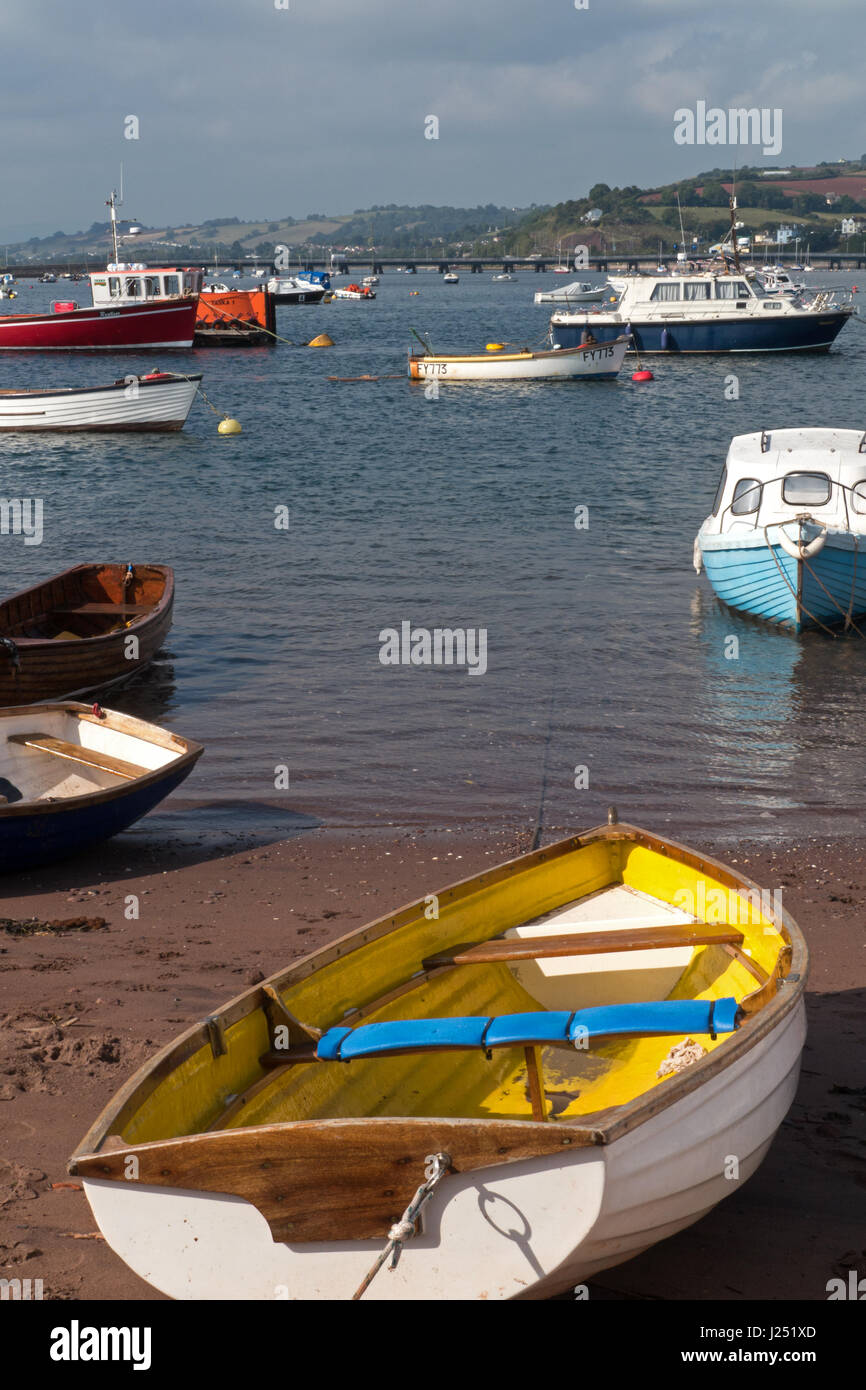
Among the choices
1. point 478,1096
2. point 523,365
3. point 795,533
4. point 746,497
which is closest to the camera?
point 478,1096

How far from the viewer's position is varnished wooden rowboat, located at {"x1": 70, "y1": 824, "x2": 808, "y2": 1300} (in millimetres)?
4523

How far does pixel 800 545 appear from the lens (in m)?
16.6

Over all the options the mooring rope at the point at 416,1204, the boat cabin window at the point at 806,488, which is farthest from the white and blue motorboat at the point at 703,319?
the mooring rope at the point at 416,1204

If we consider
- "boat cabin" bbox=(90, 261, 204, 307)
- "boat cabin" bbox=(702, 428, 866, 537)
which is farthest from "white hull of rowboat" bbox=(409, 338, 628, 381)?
"boat cabin" bbox=(702, 428, 866, 537)

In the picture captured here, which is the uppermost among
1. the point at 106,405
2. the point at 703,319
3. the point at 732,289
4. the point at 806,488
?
the point at 732,289

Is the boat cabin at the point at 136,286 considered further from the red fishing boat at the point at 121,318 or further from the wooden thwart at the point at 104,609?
the wooden thwart at the point at 104,609

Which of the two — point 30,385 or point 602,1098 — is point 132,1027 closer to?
point 602,1098

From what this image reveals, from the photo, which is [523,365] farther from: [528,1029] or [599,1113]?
[599,1113]

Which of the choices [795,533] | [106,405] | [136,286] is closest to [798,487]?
[795,533]

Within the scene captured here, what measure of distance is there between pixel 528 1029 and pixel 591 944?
1360 mm

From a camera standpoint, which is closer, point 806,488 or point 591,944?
point 591,944

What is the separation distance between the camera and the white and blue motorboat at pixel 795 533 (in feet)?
55.2

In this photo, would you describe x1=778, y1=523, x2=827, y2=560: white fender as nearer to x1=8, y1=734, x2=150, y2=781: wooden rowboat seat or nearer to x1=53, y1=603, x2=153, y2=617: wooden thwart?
x1=53, y1=603, x2=153, y2=617: wooden thwart

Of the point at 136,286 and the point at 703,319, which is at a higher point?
the point at 136,286
